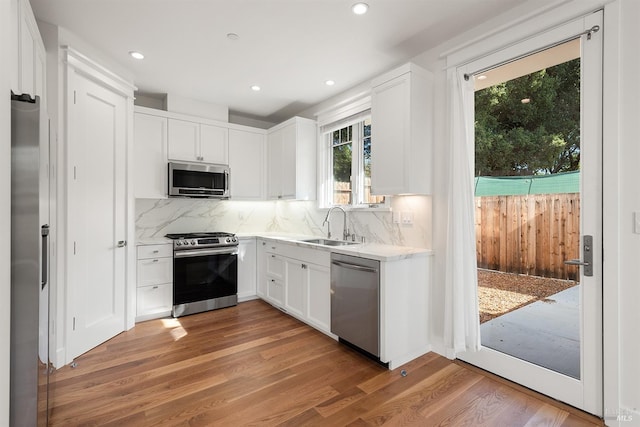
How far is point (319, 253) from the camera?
3.17 meters

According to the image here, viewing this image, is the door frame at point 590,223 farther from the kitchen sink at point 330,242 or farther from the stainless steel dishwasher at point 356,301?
the kitchen sink at point 330,242

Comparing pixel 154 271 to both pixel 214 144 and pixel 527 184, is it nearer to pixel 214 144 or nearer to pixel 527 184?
pixel 214 144

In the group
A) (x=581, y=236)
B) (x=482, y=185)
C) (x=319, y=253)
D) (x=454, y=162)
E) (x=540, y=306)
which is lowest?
(x=540, y=306)

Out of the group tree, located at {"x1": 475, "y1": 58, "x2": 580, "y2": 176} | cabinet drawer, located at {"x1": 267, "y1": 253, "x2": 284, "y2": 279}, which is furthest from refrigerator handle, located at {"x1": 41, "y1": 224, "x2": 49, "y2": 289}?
tree, located at {"x1": 475, "y1": 58, "x2": 580, "y2": 176}

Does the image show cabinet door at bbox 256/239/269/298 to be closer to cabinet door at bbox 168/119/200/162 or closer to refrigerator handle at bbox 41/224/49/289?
cabinet door at bbox 168/119/200/162

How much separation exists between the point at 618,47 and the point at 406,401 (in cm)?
254

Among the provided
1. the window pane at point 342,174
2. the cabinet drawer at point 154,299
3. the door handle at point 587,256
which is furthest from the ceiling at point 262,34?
the cabinet drawer at point 154,299

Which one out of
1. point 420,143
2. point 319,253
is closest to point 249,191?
point 319,253

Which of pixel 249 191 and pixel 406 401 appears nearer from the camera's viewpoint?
pixel 406 401

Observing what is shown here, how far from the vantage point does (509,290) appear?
2.47 metres

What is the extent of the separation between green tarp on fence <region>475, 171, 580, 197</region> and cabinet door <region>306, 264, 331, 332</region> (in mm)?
1590

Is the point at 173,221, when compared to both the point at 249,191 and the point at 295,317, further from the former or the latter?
the point at 295,317

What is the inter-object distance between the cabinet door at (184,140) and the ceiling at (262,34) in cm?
51

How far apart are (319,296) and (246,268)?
4.94ft
